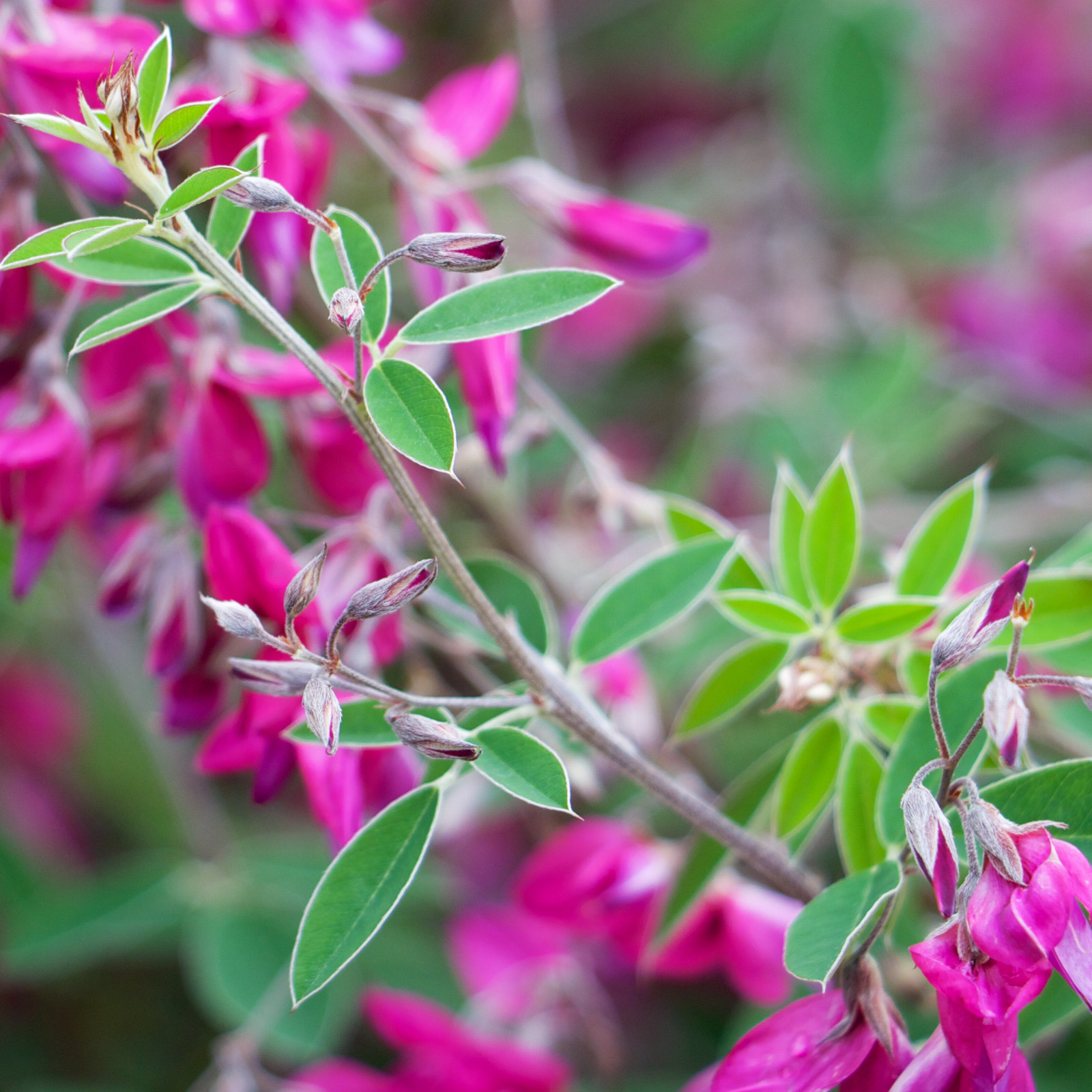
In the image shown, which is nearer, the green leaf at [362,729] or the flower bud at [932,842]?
the flower bud at [932,842]

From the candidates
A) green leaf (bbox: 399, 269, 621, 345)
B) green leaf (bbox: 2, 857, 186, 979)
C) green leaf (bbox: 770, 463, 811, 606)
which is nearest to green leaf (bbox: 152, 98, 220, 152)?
green leaf (bbox: 399, 269, 621, 345)

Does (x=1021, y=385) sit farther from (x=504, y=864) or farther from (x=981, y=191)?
(x=504, y=864)

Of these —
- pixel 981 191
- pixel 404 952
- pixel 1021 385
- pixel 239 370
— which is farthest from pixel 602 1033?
pixel 981 191

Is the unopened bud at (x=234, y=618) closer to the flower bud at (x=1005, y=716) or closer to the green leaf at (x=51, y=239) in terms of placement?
the green leaf at (x=51, y=239)

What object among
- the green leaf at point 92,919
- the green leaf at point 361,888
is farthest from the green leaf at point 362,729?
the green leaf at point 92,919

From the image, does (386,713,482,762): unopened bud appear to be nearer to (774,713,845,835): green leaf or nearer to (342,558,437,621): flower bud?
(342,558,437,621): flower bud

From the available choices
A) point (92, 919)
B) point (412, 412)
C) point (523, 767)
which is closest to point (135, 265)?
point (412, 412)

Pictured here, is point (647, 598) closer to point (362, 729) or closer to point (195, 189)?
point (362, 729)
